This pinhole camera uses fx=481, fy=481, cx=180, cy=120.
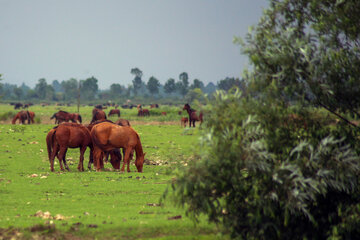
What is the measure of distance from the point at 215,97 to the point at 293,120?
2.15 metres

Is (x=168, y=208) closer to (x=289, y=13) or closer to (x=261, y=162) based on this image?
(x=261, y=162)

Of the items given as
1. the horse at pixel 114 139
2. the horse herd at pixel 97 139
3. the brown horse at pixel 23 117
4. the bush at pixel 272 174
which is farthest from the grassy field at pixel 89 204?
the brown horse at pixel 23 117

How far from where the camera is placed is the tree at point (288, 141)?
1090cm

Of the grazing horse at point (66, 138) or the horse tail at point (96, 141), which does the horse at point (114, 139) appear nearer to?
the horse tail at point (96, 141)

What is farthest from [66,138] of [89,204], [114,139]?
[89,204]

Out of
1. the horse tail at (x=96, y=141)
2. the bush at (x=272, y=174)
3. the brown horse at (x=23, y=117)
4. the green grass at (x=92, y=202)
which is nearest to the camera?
the bush at (x=272, y=174)

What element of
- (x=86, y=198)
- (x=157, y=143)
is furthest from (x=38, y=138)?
(x=86, y=198)

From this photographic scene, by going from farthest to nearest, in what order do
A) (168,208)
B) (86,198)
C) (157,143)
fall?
(157,143) → (86,198) → (168,208)

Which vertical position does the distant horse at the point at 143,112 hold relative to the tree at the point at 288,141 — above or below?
below

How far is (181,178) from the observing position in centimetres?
1109

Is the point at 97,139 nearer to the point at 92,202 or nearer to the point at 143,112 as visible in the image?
the point at 92,202

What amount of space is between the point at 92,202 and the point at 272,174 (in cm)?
820

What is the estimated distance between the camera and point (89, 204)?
1664 centimetres

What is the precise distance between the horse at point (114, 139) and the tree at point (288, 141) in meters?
13.2
